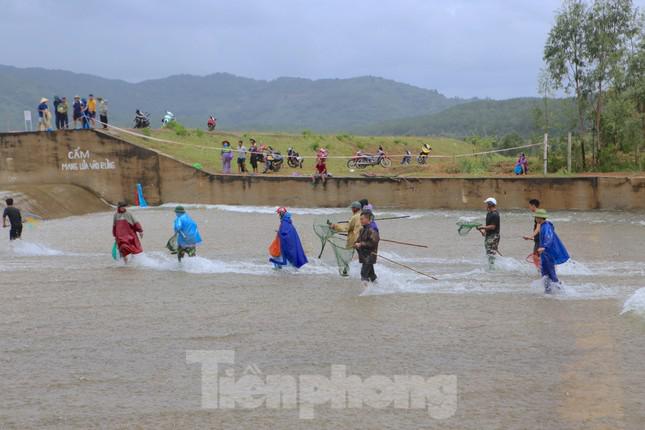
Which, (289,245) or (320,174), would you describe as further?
(320,174)

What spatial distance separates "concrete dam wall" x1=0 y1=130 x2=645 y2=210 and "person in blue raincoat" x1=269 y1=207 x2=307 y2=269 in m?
12.1

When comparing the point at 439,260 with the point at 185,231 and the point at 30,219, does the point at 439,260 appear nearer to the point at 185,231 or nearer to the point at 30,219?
the point at 185,231

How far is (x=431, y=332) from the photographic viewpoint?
31.8ft

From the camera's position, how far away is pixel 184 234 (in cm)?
1471

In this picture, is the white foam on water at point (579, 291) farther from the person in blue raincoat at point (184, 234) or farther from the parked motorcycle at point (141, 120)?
the parked motorcycle at point (141, 120)

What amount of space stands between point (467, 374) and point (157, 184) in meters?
22.8

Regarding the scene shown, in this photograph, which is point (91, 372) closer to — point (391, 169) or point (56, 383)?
point (56, 383)

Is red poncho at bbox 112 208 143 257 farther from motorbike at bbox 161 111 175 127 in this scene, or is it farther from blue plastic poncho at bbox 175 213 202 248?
motorbike at bbox 161 111 175 127

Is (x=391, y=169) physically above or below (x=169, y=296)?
above

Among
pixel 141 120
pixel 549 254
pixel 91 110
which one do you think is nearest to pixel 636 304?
pixel 549 254

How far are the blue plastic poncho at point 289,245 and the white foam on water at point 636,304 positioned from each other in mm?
6041

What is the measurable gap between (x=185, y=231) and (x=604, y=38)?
19.2m

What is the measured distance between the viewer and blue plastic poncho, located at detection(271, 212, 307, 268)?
14.2 m

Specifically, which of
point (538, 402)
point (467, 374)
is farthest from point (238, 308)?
point (538, 402)
